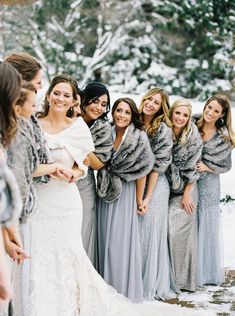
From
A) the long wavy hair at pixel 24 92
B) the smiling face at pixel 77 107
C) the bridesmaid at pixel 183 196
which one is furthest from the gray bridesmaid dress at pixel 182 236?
the long wavy hair at pixel 24 92

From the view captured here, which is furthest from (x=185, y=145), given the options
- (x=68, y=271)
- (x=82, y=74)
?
(x=82, y=74)

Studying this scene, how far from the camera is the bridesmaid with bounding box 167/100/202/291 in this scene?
468cm

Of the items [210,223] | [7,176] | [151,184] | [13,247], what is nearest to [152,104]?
[151,184]

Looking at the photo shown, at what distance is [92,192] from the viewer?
14.3ft

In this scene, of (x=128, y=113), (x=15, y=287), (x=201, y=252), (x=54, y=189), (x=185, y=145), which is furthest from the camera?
(x=201, y=252)

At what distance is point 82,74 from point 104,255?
1237 cm

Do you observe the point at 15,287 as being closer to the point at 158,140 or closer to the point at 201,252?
the point at 158,140

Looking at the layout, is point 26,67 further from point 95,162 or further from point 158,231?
point 158,231

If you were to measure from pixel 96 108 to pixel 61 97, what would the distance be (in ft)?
1.79

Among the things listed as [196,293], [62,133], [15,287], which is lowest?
[196,293]

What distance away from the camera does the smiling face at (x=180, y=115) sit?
465 cm

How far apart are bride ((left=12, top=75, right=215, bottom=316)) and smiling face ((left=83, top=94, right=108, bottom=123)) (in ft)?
1.30

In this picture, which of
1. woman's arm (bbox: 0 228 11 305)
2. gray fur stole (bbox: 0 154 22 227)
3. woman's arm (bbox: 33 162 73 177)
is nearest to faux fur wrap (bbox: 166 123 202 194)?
woman's arm (bbox: 33 162 73 177)

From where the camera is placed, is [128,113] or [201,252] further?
[201,252]
